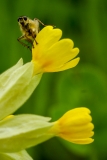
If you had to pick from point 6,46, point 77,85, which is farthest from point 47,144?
point 6,46

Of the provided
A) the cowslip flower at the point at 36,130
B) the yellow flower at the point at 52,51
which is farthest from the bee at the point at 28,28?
the cowslip flower at the point at 36,130

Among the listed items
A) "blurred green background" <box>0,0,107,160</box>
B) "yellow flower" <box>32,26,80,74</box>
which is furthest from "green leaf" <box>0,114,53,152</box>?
"blurred green background" <box>0,0,107,160</box>

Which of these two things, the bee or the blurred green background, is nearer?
the bee

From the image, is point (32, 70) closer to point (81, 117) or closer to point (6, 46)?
point (81, 117)

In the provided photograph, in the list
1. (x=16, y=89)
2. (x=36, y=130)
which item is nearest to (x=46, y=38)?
(x=16, y=89)

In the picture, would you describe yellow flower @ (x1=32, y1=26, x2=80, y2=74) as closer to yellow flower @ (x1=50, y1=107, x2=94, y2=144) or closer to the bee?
the bee

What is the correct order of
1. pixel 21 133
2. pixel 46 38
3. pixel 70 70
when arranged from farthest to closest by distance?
pixel 70 70 → pixel 46 38 → pixel 21 133

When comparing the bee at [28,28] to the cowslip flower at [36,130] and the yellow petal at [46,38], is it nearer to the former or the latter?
the yellow petal at [46,38]

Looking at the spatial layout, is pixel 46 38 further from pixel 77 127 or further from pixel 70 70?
pixel 70 70
